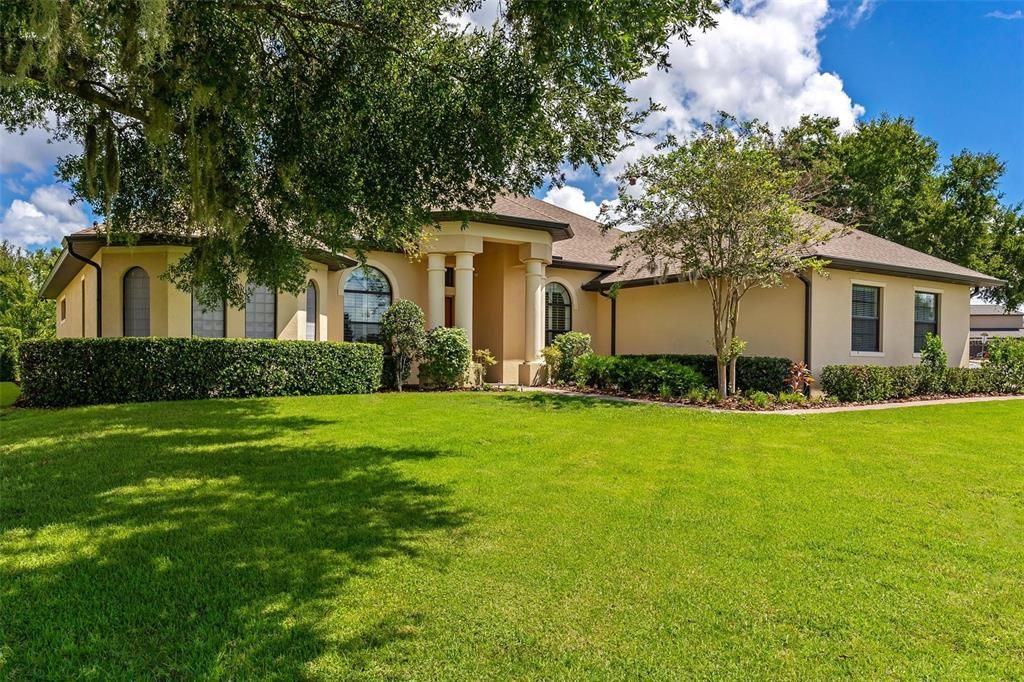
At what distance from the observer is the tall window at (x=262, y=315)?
14319 millimetres

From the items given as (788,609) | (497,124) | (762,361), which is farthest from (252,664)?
(762,361)

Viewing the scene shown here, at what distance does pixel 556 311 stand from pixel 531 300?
2667mm

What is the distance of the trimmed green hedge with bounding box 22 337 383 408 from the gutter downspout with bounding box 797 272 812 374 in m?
11.6

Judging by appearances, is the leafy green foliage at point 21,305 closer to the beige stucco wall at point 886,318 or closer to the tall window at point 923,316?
the beige stucco wall at point 886,318

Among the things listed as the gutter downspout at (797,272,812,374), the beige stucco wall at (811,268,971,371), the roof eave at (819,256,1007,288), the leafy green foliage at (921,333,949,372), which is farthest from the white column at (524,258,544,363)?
the leafy green foliage at (921,333,949,372)

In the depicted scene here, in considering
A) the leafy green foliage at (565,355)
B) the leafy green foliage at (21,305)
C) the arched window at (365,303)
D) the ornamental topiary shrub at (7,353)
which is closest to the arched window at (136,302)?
the arched window at (365,303)

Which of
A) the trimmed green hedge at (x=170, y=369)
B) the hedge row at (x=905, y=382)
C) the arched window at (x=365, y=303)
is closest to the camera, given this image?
the trimmed green hedge at (x=170, y=369)

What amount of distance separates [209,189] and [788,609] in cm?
702

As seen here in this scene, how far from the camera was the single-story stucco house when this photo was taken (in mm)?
13844

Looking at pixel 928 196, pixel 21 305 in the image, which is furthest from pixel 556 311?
pixel 21 305

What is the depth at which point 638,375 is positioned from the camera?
15.0m

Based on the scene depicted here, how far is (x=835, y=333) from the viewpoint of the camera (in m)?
15.3

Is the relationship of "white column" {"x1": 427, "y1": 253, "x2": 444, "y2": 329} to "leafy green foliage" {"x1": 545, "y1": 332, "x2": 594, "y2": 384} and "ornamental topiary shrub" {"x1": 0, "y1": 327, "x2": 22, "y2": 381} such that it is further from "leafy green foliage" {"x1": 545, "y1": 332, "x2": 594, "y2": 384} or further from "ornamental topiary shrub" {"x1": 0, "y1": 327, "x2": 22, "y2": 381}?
"ornamental topiary shrub" {"x1": 0, "y1": 327, "x2": 22, "y2": 381}

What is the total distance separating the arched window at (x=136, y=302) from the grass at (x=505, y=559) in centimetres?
614
